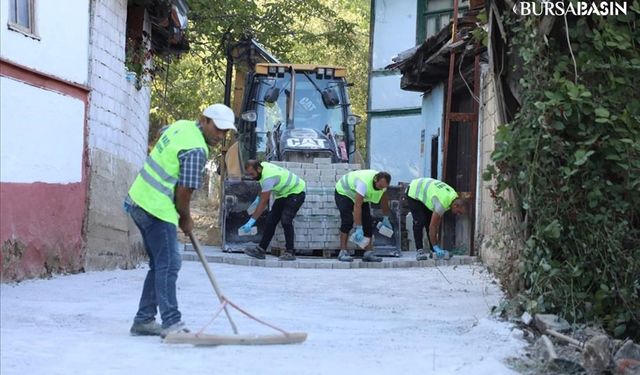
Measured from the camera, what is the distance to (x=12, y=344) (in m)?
5.71

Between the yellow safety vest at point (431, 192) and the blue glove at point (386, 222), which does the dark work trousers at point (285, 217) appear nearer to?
the blue glove at point (386, 222)

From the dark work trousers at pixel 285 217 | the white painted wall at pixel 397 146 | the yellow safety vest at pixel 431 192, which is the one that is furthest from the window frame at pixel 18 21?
the white painted wall at pixel 397 146

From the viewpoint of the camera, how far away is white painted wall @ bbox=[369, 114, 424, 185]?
21.8m

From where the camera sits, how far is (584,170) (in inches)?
270

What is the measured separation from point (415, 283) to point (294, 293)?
1.91m

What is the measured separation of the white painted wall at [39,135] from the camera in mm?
8367

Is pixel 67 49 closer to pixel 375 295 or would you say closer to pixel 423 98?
pixel 375 295

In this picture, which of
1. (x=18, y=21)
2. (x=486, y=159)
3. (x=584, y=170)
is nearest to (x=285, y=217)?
(x=486, y=159)

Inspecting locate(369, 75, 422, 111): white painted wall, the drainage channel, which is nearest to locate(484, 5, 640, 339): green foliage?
the drainage channel

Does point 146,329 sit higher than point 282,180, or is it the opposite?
point 282,180

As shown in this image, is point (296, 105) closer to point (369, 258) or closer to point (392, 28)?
point (369, 258)

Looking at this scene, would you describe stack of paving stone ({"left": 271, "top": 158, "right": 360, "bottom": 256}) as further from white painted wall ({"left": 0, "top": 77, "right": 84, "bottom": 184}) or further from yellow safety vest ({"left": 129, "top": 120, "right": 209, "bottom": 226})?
yellow safety vest ({"left": 129, "top": 120, "right": 209, "bottom": 226})

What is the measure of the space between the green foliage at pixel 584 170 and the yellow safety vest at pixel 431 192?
6.66 metres

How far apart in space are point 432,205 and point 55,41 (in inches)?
251
